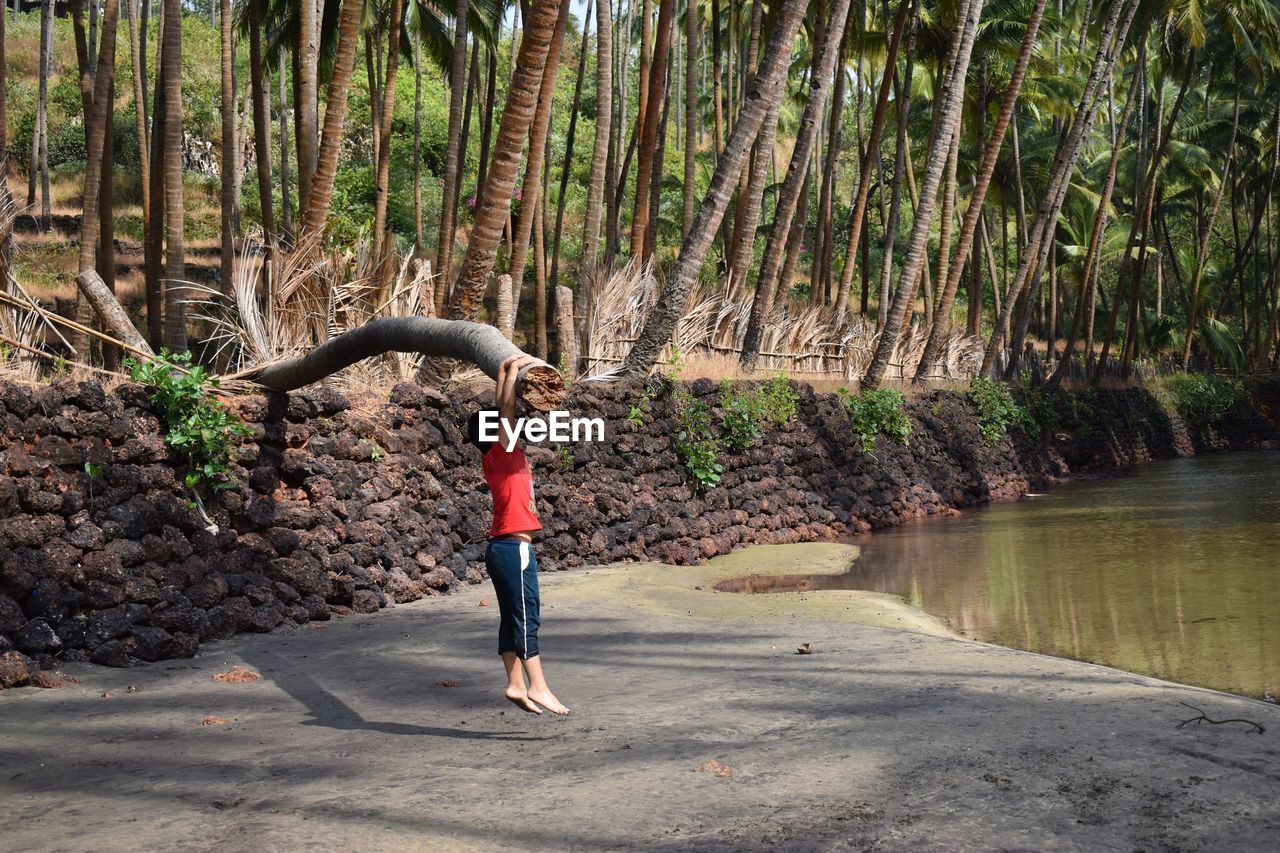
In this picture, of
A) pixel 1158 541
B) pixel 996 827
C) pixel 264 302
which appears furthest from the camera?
pixel 1158 541

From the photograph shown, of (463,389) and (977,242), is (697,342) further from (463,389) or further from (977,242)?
(977,242)

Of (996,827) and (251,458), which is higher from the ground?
(251,458)

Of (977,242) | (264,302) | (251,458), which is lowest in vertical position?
(251,458)

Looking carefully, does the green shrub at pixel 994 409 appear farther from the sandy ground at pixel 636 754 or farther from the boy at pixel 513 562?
the boy at pixel 513 562

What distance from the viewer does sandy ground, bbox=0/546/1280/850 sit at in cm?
446

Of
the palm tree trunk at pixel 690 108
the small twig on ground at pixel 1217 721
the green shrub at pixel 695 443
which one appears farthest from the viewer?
the palm tree trunk at pixel 690 108

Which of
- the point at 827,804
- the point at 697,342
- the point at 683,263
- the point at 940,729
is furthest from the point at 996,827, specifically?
the point at 697,342

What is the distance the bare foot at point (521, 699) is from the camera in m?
5.77

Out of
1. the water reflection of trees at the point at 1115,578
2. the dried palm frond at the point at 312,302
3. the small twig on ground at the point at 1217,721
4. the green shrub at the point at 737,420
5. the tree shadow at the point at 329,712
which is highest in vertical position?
the dried palm frond at the point at 312,302

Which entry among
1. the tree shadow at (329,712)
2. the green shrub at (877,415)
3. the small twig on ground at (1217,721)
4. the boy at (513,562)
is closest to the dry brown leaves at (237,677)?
the tree shadow at (329,712)

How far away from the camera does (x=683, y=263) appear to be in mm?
14883

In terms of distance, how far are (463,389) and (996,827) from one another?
8.72 meters

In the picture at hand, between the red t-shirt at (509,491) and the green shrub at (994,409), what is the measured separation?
20376 mm

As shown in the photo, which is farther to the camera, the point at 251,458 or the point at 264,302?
the point at 264,302
